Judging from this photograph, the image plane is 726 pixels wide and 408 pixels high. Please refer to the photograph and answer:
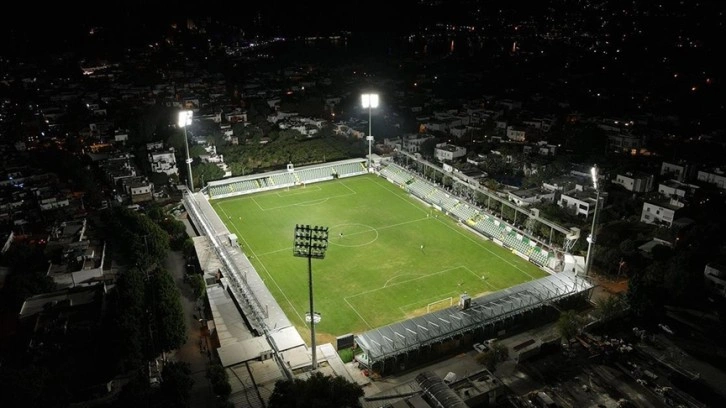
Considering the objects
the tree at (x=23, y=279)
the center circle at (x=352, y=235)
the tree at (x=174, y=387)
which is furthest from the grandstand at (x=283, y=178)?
the tree at (x=174, y=387)

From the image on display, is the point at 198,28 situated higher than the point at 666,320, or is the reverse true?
the point at 198,28

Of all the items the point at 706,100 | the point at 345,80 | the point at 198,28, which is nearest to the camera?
the point at 706,100

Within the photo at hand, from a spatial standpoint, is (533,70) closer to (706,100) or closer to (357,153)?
(706,100)

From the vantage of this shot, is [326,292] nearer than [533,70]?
Yes

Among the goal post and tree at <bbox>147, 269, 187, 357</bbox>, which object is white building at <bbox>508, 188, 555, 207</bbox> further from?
tree at <bbox>147, 269, 187, 357</bbox>

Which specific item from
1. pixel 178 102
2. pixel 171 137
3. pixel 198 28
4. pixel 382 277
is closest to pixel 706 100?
pixel 382 277

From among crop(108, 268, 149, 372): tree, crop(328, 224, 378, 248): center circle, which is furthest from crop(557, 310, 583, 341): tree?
crop(108, 268, 149, 372): tree

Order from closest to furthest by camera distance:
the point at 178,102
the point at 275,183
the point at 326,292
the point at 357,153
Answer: the point at 326,292 < the point at 275,183 < the point at 357,153 < the point at 178,102
